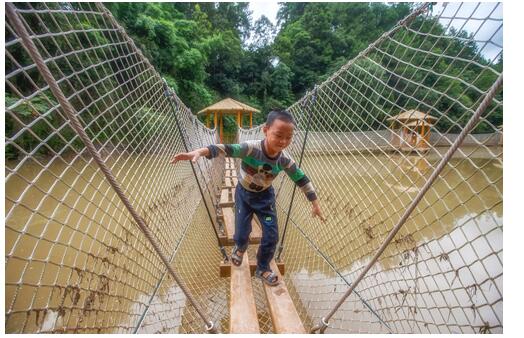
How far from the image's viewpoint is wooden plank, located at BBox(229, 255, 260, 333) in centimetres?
97

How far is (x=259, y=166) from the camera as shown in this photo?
1200mm

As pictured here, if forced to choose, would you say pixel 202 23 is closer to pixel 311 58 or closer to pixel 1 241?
pixel 311 58

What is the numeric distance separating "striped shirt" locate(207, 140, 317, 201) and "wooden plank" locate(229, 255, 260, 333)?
0.38m

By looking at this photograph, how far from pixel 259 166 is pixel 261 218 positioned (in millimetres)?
242

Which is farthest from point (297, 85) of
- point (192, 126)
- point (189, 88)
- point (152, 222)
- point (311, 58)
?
point (152, 222)

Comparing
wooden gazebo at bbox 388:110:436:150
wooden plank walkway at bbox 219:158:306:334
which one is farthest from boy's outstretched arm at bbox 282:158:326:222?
wooden gazebo at bbox 388:110:436:150

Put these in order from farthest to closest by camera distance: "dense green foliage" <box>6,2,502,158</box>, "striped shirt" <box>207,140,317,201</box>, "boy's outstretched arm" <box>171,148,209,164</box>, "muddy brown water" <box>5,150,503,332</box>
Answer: "dense green foliage" <box>6,2,502,158</box> → "muddy brown water" <box>5,150,503,332</box> → "striped shirt" <box>207,140,317,201</box> → "boy's outstretched arm" <box>171,148,209,164</box>

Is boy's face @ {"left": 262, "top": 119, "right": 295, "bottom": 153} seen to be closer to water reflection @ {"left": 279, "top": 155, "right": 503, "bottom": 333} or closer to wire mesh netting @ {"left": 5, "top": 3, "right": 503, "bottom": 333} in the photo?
wire mesh netting @ {"left": 5, "top": 3, "right": 503, "bottom": 333}

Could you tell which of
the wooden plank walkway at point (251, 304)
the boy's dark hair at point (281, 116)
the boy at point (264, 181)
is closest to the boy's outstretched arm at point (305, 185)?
the boy at point (264, 181)

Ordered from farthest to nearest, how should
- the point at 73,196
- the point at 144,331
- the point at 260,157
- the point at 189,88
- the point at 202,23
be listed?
1. the point at 202,23
2. the point at 189,88
3. the point at 73,196
4. the point at 144,331
5. the point at 260,157

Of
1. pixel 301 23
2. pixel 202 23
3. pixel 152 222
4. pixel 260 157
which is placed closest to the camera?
pixel 260 157

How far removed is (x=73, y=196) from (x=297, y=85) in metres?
13.2

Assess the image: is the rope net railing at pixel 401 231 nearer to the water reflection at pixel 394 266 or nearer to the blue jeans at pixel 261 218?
the water reflection at pixel 394 266

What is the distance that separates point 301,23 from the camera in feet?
53.5
